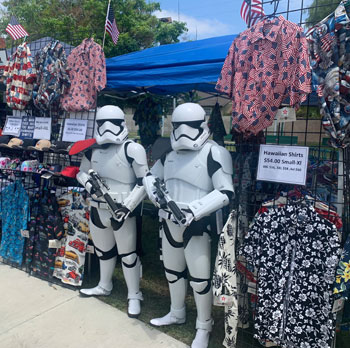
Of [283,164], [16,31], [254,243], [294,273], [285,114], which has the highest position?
[16,31]

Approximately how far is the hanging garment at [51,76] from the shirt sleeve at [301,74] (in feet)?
8.40

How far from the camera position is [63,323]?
2889 mm

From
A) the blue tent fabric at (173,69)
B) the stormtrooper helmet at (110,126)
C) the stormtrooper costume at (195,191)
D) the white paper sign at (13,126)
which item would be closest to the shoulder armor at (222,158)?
the stormtrooper costume at (195,191)

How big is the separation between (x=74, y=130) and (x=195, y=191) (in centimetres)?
182

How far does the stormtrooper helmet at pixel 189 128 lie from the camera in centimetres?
244

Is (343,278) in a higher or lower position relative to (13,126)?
lower

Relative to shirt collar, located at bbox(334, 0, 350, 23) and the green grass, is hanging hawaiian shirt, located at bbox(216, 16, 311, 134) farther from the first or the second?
the green grass

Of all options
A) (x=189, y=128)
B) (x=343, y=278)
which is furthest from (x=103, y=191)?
(x=343, y=278)

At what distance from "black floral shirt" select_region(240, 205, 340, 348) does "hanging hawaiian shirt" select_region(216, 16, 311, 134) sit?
0.66 metres

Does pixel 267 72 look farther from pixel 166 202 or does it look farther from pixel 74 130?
pixel 74 130

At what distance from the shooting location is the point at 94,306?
3145 millimetres

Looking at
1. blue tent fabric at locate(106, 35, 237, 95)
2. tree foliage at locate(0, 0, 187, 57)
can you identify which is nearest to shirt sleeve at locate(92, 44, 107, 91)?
blue tent fabric at locate(106, 35, 237, 95)

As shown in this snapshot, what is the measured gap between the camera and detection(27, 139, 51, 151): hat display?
357cm

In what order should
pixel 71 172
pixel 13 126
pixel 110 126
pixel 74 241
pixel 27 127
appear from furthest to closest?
pixel 13 126 → pixel 27 127 → pixel 74 241 → pixel 71 172 → pixel 110 126
